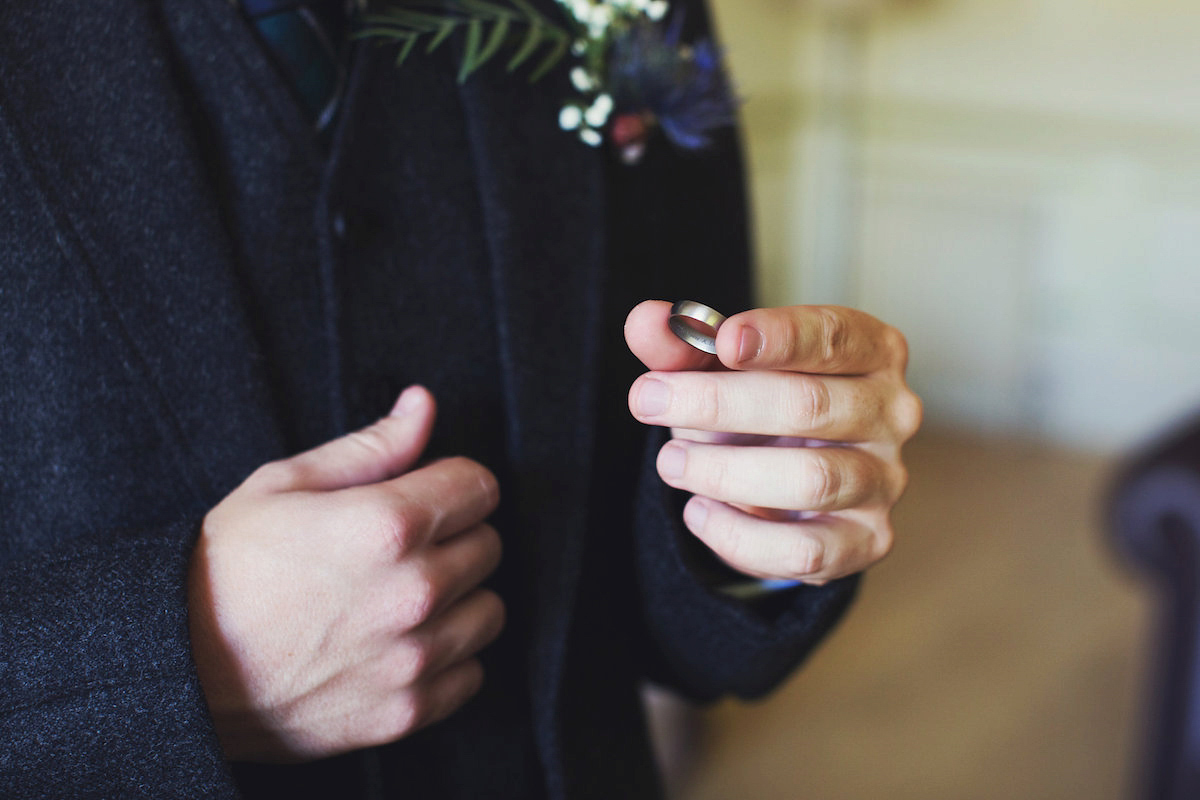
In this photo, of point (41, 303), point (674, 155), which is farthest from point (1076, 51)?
point (41, 303)

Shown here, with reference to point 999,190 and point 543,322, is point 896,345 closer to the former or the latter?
point 543,322

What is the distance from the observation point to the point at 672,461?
570 millimetres

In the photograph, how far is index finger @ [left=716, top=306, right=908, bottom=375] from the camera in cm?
51

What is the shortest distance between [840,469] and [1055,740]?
1.99 metres

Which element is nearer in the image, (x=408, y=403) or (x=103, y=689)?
(x=103, y=689)

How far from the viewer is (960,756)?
7.05ft

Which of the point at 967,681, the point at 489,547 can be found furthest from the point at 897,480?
the point at 967,681

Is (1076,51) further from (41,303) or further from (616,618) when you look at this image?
(41,303)

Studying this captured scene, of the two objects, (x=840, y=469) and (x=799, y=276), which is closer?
(x=840, y=469)

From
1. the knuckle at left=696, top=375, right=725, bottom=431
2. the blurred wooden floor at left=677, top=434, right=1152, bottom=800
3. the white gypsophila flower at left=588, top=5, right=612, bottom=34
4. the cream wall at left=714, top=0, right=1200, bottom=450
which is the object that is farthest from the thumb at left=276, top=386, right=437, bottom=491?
the cream wall at left=714, top=0, right=1200, bottom=450

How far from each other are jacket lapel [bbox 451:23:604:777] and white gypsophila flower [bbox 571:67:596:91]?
3 cm

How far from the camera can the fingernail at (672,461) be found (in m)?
0.57

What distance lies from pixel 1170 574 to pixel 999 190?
2034 millimetres

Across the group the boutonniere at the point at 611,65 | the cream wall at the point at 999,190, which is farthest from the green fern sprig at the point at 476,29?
the cream wall at the point at 999,190
